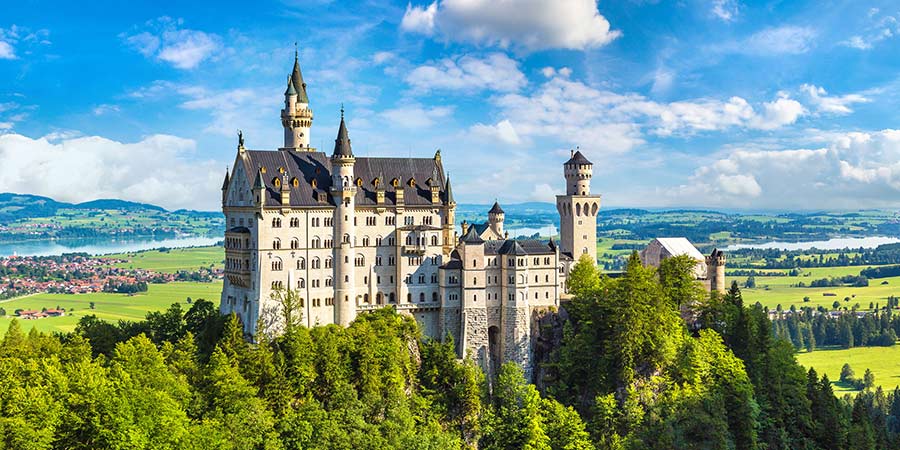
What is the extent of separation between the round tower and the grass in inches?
2962

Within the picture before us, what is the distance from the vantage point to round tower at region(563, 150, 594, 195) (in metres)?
104

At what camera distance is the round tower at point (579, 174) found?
4097 inches

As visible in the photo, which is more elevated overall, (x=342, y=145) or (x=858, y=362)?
(x=342, y=145)

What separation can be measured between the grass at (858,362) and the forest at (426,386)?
57.3 metres

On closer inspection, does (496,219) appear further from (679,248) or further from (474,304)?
(679,248)

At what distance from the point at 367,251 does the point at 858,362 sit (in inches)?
4688

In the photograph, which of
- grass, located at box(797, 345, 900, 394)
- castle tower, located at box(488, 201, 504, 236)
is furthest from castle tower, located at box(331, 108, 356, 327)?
grass, located at box(797, 345, 900, 394)

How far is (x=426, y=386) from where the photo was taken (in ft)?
285

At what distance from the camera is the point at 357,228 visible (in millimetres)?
90500

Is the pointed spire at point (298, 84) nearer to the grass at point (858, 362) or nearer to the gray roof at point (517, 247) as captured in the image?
the gray roof at point (517, 247)

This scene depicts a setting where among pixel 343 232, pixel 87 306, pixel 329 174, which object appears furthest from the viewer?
pixel 87 306

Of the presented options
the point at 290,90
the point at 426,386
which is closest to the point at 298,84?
the point at 290,90

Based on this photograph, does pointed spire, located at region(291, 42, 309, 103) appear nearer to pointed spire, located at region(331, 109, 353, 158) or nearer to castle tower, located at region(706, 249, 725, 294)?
pointed spire, located at region(331, 109, 353, 158)

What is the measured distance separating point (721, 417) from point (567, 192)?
31.7 metres
